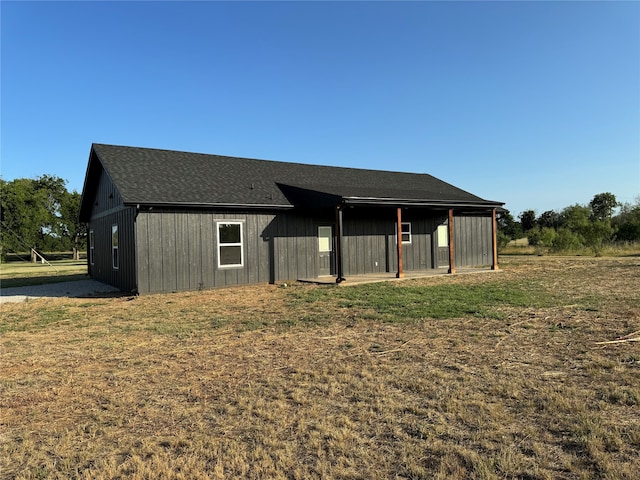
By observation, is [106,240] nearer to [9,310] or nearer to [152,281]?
[152,281]

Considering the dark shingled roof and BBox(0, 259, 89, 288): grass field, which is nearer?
the dark shingled roof

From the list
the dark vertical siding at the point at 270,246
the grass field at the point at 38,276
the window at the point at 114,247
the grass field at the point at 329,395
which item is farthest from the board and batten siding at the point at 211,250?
the grass field at the point at 38,276

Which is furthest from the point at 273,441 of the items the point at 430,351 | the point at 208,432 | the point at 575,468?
the point at 430,351

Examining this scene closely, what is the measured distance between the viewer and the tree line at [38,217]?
125 feet

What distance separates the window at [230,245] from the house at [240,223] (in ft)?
0.10

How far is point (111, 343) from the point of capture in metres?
6.29

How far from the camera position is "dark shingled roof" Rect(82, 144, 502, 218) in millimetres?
12414

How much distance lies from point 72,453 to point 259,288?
376 inches

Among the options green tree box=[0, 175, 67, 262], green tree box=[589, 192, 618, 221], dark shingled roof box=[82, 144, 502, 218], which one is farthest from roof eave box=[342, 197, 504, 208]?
green tree box=[589, 192, 618, 221]

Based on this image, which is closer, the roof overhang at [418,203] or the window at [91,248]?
the roof overhang at [418,203]

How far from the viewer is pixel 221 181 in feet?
46.8

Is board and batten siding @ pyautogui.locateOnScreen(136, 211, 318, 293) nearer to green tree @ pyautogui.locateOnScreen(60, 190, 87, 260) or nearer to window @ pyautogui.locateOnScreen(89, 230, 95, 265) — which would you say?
window @ pyautogui.locateOnScreen(89, 230, 95, 265)

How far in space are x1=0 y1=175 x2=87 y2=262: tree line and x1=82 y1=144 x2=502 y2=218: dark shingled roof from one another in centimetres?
2493

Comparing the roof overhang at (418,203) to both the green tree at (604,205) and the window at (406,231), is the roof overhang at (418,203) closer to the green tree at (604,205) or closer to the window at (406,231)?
the window at (406,231)
